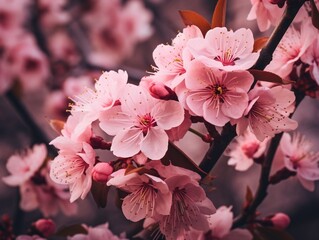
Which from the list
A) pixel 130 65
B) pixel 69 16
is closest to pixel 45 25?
pixel 69 16

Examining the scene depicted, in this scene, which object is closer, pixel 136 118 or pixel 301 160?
pixel 136 118

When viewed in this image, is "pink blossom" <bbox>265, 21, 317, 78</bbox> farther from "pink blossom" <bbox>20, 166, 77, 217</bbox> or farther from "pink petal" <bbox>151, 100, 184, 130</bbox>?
"pink blossom" <bbox>20, 166, 77, 217</bbox>

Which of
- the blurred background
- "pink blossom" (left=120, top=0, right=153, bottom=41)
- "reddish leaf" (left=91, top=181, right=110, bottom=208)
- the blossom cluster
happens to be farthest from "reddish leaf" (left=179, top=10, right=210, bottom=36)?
"pink blossom" (left=120, top=0, right=153, bottom=41)

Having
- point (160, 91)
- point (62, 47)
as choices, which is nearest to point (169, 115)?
point (160, 91)

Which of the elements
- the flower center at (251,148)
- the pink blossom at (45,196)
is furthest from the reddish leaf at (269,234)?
the pink blossom at (45,196)

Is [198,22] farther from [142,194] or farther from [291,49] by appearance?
[142,194]

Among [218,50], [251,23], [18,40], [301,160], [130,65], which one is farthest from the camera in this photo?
[130,65]

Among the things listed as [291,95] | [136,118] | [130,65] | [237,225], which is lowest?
[130,65]

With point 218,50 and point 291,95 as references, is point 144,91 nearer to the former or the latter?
point 218,50
